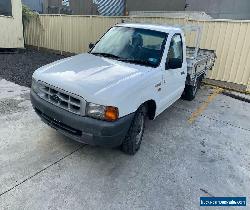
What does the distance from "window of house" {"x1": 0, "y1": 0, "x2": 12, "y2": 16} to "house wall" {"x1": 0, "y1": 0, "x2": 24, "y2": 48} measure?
145mm

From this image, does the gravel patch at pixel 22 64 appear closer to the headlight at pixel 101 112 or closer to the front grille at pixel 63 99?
the front grille at pixel 63 99

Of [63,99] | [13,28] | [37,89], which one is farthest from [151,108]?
[13,28]

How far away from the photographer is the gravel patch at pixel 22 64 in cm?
810

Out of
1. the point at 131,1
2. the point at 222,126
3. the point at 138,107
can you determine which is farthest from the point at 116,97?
the point at 131,1

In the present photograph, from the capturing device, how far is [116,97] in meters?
3.43

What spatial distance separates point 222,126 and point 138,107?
9.66ft

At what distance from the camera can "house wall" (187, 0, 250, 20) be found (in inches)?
566

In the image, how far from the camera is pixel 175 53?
16.9 feet

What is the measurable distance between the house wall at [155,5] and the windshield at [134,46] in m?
11.4

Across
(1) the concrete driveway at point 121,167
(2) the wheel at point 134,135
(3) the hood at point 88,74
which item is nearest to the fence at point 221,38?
(1) the concrete driveway at point 121,167

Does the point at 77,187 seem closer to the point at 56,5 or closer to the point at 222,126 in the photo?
the point at 222,126

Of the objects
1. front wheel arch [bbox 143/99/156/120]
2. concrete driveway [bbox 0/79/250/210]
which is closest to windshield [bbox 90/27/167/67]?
front wheel arch [bbox 143/99/156/120]

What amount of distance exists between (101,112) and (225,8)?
1391cm

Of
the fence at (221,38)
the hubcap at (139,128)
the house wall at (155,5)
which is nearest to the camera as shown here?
the hubcap at (139,128)
